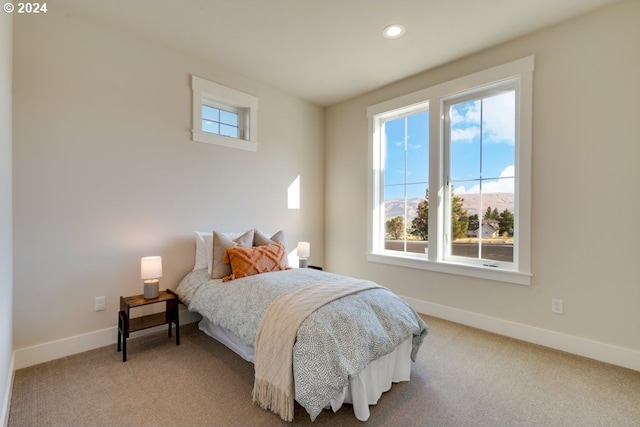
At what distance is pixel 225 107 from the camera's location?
3.44 metres

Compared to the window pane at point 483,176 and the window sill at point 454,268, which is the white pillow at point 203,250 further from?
the window pane at point 483,176

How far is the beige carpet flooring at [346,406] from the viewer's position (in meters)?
1.67

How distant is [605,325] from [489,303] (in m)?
0.83

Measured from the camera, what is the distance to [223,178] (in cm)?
333

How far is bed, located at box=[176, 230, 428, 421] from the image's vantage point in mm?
1572

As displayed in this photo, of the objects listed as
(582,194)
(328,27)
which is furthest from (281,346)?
(582,194)

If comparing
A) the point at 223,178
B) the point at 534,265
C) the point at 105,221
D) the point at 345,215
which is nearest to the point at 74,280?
the point at 105,221

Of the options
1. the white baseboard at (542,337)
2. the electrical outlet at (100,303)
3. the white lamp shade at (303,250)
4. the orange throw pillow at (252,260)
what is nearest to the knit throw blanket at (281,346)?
the orange throw pillow at (252,260)

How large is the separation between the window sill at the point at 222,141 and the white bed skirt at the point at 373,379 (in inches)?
83.3

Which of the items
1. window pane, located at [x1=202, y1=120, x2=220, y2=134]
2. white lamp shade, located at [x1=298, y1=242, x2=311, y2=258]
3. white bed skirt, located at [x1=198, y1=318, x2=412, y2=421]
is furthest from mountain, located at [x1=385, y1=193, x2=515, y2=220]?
window pane, located at [x1=202, y1=120, x2=220, y2=134]

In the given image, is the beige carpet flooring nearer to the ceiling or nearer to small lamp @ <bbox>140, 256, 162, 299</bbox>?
small lamp @ <bbox>140, 256, 162, 299</bbox>

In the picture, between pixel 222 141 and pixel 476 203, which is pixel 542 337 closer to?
pixel 476 203

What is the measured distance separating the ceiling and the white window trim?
0.91 feet

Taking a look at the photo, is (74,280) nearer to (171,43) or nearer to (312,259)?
(171,43)
